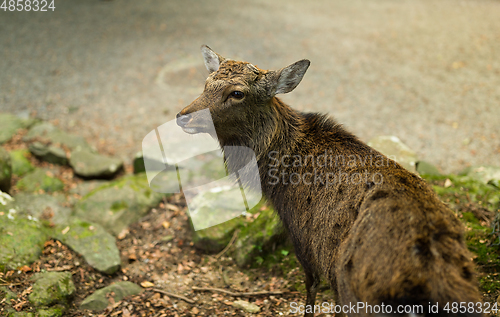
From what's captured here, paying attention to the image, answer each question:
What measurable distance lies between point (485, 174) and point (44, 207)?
7678 millimetres

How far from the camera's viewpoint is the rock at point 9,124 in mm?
7754

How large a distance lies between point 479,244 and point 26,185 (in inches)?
292

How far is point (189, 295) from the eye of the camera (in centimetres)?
453

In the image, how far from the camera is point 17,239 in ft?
15.1

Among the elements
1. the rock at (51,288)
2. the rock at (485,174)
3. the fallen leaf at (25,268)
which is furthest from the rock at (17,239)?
the rock at (485,174)

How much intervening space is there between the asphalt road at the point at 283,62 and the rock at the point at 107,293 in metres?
4.06

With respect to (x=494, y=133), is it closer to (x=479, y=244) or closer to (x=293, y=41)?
(x=479, y=244)

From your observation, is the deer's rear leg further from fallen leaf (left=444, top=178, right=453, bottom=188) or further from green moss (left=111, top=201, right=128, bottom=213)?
green moss (left=111, top=201, right=128, bottom=213)

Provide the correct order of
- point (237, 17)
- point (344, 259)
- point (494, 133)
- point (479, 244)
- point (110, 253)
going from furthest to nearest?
point (237, 17) → point (494, 133) → point (110, 253) → point (479, 244) → point (344, 259)

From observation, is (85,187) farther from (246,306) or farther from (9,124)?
(246,306)

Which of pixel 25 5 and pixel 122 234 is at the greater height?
pixel 25 5

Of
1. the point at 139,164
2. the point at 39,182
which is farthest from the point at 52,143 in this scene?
the point at 139,164

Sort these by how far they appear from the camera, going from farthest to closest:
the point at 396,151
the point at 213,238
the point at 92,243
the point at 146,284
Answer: the point at 396,151 → the point at 213,238 → the point at 92,243 → the point at 146,284

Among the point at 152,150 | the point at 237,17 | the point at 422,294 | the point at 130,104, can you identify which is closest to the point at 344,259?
the point at 422,294
